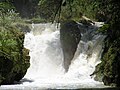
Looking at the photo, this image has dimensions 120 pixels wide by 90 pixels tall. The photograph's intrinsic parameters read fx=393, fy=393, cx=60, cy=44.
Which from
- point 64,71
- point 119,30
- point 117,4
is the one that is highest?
point 117,4

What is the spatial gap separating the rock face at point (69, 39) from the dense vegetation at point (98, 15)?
269 centimetres

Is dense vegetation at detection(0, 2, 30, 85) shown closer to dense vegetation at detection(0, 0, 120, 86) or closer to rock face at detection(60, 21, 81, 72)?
dense vegetation at detection(0, 0, 120, 86)

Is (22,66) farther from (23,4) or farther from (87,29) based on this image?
(23,4)

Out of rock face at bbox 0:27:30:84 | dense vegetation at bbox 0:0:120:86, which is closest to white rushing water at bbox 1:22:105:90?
dense vegetation at bbox 0:0:120:86

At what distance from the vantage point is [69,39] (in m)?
33.5

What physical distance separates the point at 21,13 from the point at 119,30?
46.0 metres

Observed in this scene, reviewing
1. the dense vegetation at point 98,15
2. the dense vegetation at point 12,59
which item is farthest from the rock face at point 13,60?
the dense vegetation at point 98,15

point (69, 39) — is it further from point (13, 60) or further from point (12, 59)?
point (12, 59)

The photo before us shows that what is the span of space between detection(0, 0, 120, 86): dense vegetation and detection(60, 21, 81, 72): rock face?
2.69 metres

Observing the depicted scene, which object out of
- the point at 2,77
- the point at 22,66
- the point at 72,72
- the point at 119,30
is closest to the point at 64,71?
the point at 72,72

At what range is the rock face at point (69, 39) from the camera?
33.1m

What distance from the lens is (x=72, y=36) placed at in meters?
33.2

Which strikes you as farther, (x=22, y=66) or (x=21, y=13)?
(x=21, y=13)

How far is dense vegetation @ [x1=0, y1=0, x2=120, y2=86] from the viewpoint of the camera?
898cm
